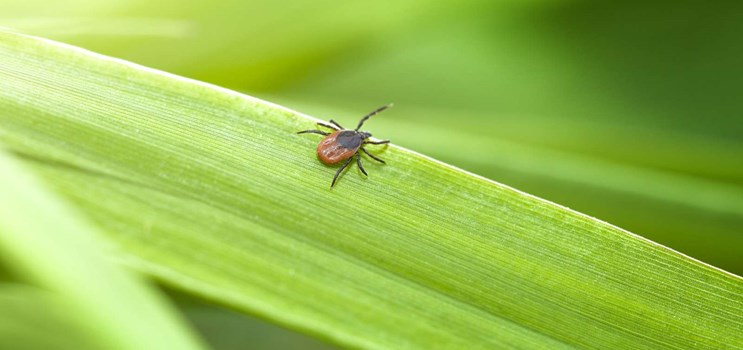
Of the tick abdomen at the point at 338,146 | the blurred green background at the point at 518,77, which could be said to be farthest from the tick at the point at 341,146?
the blurred green background at the point at 518,77

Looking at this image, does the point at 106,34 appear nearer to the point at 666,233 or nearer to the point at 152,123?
the point at 152,123

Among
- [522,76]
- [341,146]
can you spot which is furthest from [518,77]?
[341,146]

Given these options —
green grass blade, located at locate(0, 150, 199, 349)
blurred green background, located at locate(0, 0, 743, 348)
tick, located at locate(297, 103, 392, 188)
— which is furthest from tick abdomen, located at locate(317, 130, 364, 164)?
green grass blade, located at locate(0, 150, 199, 349)

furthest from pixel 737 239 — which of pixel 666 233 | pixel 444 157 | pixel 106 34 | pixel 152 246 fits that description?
pixel 106 34

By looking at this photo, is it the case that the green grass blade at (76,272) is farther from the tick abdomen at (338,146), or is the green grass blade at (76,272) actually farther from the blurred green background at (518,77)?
the blurred green background at (518,77)

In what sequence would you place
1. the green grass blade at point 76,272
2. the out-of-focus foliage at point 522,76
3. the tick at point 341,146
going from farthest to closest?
1. the out-of-focus foliage at point 522,76
2. the tick at point 341,146
3. the green grass blade at point 76,272

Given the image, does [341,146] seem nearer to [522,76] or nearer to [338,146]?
[338,146]
